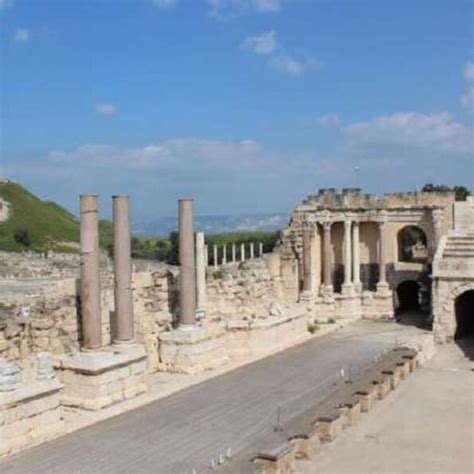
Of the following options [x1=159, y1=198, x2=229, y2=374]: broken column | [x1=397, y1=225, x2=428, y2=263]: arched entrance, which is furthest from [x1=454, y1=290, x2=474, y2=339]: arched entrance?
[x1=159, y1=198, x2=229, y2=374]: broken column

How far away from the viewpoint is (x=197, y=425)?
54.3ft

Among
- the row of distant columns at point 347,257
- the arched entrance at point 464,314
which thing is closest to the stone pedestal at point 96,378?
the arched entrance at point 464,314

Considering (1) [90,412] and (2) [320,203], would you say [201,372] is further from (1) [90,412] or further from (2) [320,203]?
(2) [320,203]

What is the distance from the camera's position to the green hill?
254 feet

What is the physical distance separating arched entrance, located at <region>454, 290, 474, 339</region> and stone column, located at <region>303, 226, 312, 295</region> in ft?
22.3

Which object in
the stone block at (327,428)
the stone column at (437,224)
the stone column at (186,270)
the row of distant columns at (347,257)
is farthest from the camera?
the row of distant columns at (347,257)

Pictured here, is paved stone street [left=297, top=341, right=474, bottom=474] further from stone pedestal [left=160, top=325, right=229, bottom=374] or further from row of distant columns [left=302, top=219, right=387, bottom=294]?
row of distant columns [left=302, top=219, right=387, bottom=294]

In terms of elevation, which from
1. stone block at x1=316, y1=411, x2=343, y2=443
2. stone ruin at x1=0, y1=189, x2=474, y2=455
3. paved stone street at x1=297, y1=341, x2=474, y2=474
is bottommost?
paved stone street at x1=297, y1=341, x2=474, y2=474

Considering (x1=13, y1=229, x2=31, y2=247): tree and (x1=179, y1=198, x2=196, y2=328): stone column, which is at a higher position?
(x1=13, y1=229, x2=31, y2=247): tree

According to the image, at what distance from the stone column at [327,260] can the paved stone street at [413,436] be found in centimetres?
1186

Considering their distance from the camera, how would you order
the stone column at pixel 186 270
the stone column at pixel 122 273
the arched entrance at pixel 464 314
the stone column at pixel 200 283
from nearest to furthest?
1. the stone column at pixel 122 273
2. the stone column at pixel 186 270
3. the stone column at pixel 200 283
4. the arched entrance at pixel 464 314

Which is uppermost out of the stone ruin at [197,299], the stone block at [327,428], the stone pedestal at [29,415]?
the stone ruin at [197,299]

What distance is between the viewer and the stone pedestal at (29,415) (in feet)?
47.6

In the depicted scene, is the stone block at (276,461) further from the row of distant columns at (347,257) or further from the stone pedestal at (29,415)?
the row of distant columns at (347,257)
